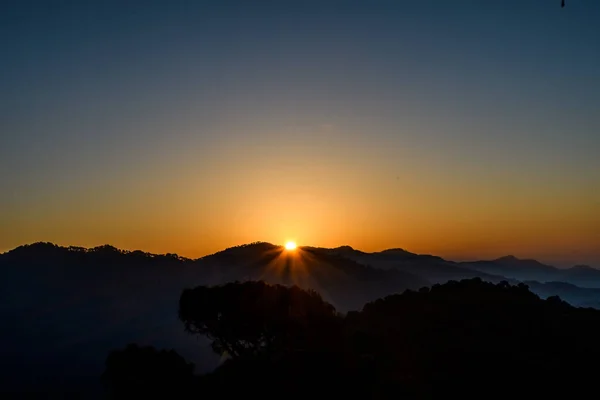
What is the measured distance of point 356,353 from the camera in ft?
131

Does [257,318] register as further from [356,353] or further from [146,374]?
[146,374]


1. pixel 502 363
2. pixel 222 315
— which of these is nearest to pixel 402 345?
pixel 502 363

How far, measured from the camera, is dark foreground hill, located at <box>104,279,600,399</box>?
31.0 metres

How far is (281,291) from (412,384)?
11.9 metres

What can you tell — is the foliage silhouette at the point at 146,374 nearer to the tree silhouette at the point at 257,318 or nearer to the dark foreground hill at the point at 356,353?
the dark foreground hill at the point at 356,353

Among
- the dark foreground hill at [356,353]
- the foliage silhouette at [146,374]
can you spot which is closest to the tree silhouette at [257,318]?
the dark foreground hill at [356,353]

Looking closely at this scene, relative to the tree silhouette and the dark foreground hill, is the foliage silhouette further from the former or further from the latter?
the tree silhouette

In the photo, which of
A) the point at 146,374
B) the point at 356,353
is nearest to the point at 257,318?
the point at 356,353

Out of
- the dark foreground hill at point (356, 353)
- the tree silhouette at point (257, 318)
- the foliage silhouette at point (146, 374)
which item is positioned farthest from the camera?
the tree silhouette at point (257, 318)

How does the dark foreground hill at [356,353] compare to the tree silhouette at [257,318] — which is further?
the tree silhouette at [257,318]

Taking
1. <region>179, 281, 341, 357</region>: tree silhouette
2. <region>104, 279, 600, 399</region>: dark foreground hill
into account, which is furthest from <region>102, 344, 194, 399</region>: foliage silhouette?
<region>179, 281, 341, 357</region>: tree silhouette

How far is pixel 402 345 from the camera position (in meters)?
50.5

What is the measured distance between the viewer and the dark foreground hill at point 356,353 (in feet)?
102

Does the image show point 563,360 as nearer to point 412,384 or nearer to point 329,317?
point 412,384
